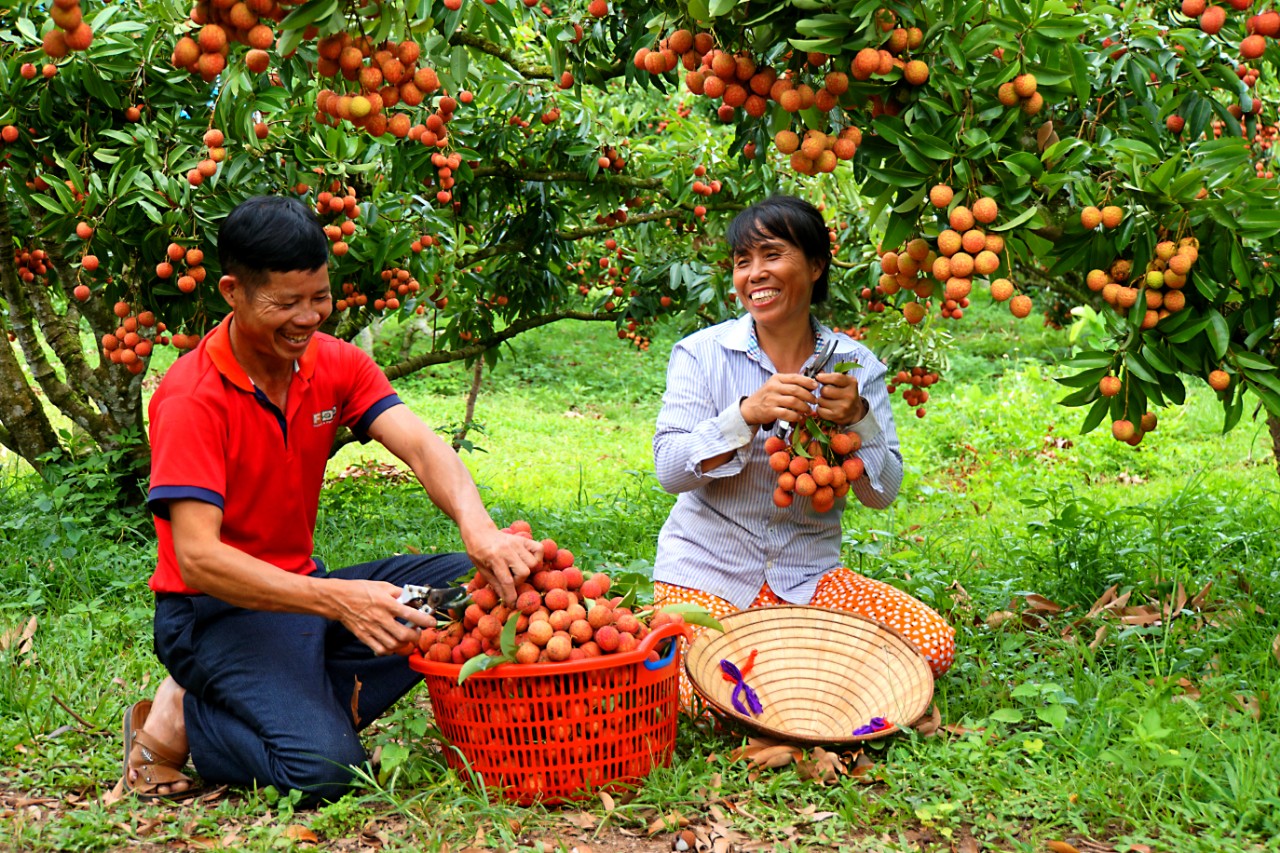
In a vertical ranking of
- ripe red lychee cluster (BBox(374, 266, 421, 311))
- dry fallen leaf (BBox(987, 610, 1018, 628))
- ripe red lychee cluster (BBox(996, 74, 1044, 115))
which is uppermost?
ripe red lychee cluster (BBox(996, 74, 1044, 115))

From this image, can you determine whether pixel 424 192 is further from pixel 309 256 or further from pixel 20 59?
pixel 309 256

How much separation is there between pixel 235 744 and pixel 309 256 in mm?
1120

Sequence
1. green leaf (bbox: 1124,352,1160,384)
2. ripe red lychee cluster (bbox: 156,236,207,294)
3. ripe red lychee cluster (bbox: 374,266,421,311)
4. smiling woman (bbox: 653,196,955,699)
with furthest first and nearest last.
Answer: ripe red lychee cluster (bbox: 374,266,421,311) < ripe red lychee cluster (bbox: 156,236,207,294) < smiling woman (bbox: 653,196,955,699) < green leaf (bbox: 1124,352,1160,384)

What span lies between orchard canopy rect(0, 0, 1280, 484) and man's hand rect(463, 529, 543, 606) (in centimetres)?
93

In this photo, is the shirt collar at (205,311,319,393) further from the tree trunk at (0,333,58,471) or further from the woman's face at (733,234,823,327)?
the tree trunk at (0,333,58,471)

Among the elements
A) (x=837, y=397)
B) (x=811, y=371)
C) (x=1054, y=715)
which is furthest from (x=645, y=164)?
(x=1054, y=715)

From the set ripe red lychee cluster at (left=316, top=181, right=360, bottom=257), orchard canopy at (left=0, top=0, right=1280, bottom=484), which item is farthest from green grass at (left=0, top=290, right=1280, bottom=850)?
ripe red lychee cluster at (left=316, top=181, right=360, bottom=257)

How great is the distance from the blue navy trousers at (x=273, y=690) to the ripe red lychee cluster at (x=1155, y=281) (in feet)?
6.14

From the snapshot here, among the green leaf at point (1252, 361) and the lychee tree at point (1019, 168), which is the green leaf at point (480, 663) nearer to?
the lychee tree at point (1019, 168)

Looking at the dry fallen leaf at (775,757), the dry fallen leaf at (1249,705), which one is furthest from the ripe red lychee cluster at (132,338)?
the dry fallen leaf at (1249,705)

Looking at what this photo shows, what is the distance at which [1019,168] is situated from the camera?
8.04 feet

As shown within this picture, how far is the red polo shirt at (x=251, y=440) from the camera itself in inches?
103

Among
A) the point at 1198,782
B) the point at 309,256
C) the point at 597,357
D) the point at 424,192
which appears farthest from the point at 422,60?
the point at 597,357

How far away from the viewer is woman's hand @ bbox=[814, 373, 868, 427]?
290 cm
